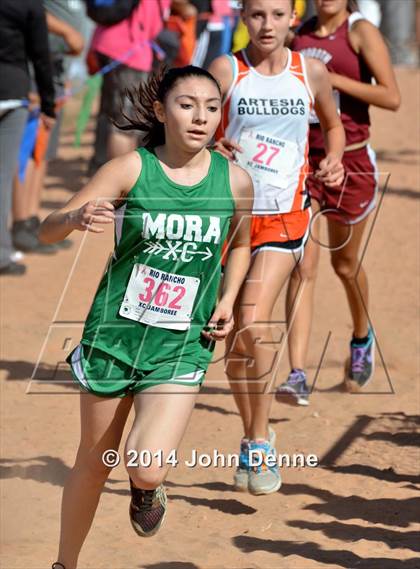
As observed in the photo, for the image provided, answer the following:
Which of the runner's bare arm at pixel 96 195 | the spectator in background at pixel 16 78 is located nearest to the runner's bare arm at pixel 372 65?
the runner's bare arm at pixel 96 195

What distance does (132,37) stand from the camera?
33.3ft

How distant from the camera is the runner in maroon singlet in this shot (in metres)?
6.36

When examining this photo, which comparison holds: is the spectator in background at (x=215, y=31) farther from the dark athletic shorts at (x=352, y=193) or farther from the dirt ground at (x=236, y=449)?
the dark athletic shorts at (x=352, y=193)

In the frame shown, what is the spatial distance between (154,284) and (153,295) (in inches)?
1.5

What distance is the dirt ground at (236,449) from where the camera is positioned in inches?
195

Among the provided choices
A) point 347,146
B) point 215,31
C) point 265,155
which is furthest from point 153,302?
point 215,31

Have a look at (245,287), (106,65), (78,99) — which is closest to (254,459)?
(245,287)

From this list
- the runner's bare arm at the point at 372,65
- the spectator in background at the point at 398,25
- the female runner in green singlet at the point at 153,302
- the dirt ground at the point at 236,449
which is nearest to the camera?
the female runner in green singlet at the point at 153,302

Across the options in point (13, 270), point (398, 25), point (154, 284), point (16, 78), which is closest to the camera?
point (154, 284)

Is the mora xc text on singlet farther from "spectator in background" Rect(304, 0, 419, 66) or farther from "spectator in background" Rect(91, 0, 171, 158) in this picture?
"spectator in background" Rect(304, 0, 419, 66)

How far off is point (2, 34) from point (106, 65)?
2063 mm

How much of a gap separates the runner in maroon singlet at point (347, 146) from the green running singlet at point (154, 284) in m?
2.16

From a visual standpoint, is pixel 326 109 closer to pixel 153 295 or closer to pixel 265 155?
pixel 265 155

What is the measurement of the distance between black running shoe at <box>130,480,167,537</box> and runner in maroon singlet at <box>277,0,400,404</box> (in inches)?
84.5
